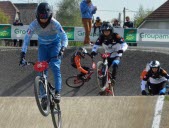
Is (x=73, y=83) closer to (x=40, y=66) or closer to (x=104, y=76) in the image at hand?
(x=104, y=76)

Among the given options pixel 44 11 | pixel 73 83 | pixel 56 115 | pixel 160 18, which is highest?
pixel 44 11

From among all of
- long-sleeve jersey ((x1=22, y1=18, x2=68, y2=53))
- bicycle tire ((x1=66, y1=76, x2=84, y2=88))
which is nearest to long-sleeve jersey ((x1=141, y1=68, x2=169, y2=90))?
bicycle tire ((x1=66, y1=76, x2=84, y2=88))

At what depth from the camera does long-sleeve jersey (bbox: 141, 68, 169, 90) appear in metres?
15.1

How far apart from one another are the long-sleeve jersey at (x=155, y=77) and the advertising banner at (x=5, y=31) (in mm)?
10552

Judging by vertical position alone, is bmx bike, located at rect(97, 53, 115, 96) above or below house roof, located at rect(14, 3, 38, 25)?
below

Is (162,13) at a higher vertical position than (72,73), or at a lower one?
higher

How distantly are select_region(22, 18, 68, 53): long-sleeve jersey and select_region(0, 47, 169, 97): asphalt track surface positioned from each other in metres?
7.54

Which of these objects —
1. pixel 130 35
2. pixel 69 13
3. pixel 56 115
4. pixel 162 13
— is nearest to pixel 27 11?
pixel 69 13

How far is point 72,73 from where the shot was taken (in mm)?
19141

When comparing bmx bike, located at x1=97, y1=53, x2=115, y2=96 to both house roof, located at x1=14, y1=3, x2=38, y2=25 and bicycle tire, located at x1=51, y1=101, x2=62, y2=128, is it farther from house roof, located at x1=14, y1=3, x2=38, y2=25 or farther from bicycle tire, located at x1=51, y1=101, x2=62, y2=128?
house roof, located at x1=14, y1=3, x2=38, y2=25

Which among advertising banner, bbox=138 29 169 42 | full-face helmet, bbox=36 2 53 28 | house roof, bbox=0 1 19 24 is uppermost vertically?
house roof, bbox=0 1 19 24

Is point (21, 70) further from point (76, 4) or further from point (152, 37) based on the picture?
point (76, 4)

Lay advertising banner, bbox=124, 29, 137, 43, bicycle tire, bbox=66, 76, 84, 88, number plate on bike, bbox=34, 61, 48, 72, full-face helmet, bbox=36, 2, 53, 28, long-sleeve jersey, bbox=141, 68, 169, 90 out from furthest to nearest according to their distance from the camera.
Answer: advertising banner, bbox=124, 29, 137, 43 → bicycle tire, bbox=66, 76, 84, 88 → long-sleeve jersey, bbox=141, 68, 169, 90 → full-face helmet, bbox=36, 2, 53, 28 → number plate on bike, bbox=34, 61, 48, 72

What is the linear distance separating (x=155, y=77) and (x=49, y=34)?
550cm
